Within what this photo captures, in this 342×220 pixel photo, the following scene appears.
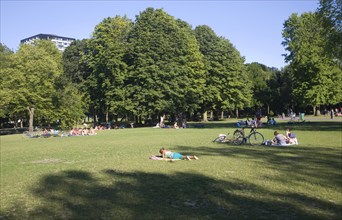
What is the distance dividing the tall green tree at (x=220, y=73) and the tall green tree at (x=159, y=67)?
802 centimetres

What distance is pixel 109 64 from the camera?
53.0m

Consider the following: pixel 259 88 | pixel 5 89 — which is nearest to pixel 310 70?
pixel 259 88

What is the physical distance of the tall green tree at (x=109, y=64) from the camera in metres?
53.2

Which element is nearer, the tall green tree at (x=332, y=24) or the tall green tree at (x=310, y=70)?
the tall green tree at (x=332, y=24)

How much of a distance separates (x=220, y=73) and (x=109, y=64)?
76.2ft

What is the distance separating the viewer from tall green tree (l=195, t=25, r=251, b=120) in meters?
65.9

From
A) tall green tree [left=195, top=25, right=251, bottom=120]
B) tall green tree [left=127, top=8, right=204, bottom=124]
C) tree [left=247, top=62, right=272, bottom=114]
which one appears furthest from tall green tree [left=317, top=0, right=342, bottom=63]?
tree [left=247, top=62, right=272, bottom=114]

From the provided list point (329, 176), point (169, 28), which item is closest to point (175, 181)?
point (329, 176)

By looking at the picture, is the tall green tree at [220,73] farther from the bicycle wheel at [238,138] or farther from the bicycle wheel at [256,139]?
the bicycle wheel at [256,139]

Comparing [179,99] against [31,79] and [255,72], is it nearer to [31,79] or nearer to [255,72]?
[31,79]

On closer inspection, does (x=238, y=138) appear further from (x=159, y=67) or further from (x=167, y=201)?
(x=159, y=67)

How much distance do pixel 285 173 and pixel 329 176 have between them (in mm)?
1349

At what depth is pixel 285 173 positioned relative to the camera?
11438 mm

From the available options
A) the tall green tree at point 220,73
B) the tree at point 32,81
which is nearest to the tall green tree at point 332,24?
the tall green tree at point 220,73
